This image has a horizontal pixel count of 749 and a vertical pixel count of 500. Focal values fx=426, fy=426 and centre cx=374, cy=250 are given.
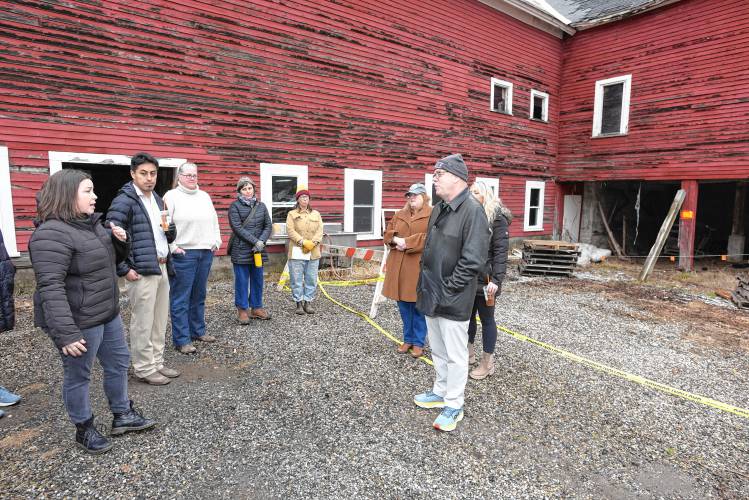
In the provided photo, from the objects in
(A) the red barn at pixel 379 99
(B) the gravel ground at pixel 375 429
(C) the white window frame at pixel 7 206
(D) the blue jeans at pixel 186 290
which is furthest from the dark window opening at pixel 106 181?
(D) the blue jeans at pixel 186 290

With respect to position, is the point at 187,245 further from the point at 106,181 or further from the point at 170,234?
the point at 106,181

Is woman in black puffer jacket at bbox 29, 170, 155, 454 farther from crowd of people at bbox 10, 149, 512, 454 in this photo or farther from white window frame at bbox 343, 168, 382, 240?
white window frame at bbox 343, 168, 382, 240

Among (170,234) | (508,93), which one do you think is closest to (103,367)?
(170,234)

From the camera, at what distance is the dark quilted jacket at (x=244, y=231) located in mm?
5461

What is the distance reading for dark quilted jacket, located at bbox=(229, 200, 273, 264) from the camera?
5.46 metres

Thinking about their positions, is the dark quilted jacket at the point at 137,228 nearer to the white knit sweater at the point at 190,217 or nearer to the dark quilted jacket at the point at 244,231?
the white knit sweater at the point at 190,217

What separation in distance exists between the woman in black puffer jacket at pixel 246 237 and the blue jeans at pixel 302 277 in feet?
1.99

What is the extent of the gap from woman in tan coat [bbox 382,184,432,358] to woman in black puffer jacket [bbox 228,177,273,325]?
187 centimetres

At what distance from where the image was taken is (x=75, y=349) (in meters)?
2.50

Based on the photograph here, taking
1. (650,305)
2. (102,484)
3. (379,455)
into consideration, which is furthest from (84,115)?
(650,305)

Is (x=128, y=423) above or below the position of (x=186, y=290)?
below

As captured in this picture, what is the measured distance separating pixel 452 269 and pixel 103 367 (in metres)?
2.52

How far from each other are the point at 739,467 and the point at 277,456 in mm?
3193

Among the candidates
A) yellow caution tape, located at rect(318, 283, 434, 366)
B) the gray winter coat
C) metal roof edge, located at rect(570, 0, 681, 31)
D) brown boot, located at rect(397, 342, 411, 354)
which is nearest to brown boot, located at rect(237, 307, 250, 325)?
yellow caution tape, located at rect(318, 283, 434, 366)
